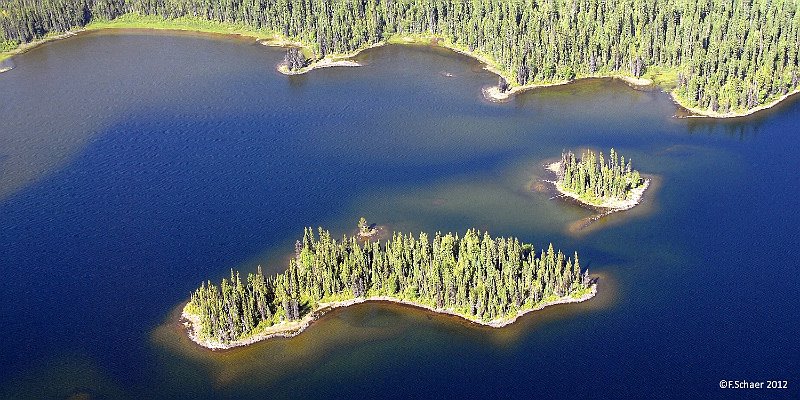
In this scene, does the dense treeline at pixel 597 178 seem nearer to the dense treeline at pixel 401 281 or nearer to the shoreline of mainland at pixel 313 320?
the dense treeline at pixel 401 281

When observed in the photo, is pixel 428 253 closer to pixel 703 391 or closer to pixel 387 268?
pixel 387 268

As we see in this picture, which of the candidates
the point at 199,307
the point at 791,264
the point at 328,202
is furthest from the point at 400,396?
the point at 791,264

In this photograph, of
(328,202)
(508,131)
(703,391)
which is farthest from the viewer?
(508,131)

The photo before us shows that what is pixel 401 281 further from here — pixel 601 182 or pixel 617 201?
pixel 617 201

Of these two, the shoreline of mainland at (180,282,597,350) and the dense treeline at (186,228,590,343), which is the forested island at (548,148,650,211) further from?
the shoreline of mainland at (180,282,597,350)

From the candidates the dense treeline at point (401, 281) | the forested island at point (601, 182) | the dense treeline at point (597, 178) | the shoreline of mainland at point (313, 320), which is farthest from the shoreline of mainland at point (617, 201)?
the shoreline of mainland at point (313, 320)

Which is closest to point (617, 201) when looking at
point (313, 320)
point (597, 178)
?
point (597, 178)

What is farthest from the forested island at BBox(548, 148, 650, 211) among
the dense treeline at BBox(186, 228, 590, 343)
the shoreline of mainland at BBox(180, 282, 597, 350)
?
the shoreline of mainland at BBox(180, 282, 597, 350)
